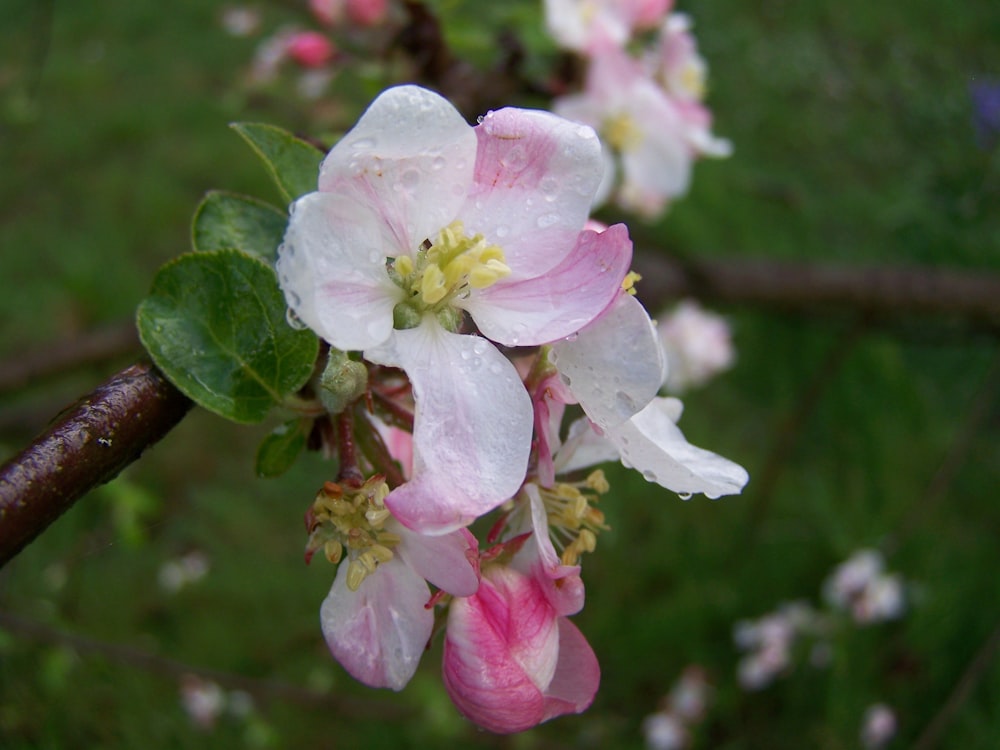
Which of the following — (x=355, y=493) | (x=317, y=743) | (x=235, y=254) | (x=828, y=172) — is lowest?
(x=317, y=743)

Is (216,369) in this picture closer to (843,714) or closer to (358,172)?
(358,172)

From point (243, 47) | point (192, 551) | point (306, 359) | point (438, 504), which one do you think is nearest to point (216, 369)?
point (306, 359)

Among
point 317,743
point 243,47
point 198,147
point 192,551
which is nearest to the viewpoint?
point 317,743

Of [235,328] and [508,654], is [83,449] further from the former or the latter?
[508,654]

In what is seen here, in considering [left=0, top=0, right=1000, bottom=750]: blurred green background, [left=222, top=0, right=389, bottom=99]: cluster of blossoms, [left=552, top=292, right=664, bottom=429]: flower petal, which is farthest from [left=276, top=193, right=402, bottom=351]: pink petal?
[left=0, top=0, right=1000, bottom=750]: blurred green background

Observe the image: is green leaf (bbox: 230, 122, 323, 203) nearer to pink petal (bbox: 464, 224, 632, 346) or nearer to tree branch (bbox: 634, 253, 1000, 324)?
pink petal (bbox: 464, 224, 632, 346)

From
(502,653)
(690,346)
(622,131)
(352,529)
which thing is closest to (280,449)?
(352,529)

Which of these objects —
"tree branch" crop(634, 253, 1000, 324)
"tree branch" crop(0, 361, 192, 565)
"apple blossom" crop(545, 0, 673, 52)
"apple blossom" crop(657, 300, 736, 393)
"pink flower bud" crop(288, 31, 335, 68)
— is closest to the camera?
"tree branch" crop(0, 361, 192, 565)
